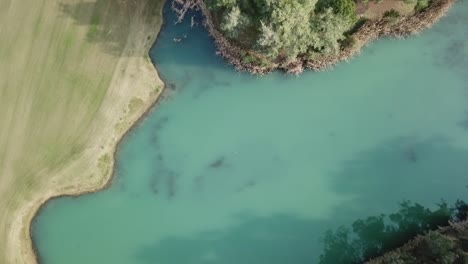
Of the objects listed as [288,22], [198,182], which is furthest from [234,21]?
[198,182]

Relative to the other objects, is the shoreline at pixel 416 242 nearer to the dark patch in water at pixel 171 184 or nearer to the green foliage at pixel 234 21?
the dark patch in water at pixel 171 184

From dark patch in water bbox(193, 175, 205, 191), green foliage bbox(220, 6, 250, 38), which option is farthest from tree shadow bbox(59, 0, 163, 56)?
dark patch in water bbox(193, 175, 205, 191)

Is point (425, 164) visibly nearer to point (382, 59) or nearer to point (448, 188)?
point (448, 188)

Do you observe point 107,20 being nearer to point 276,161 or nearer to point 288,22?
point 288,22

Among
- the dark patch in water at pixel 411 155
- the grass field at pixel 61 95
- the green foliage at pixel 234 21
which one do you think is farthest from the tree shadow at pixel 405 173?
the grass field at pixel 61 95

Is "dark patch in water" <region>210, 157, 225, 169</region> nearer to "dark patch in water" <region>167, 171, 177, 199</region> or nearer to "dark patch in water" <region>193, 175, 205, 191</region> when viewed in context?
"dark patch in water" <region>193, 175, 205, 191</region>

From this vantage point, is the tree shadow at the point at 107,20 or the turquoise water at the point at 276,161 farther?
the tree shadow at the point at 107,20

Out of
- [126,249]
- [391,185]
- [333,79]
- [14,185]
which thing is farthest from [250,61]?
[14,185]
